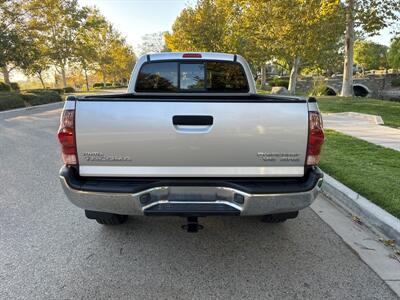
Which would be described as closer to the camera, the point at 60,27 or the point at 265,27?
the point at 265,27

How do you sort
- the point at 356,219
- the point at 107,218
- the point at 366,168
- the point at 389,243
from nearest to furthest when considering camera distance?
the point at 389,243 → the point at 107,218 → the point at 356,219 → the point at 366,168

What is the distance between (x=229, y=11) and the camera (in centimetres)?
2770

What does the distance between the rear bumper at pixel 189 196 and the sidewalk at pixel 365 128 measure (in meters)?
5.92

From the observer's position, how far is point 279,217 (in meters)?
3.43

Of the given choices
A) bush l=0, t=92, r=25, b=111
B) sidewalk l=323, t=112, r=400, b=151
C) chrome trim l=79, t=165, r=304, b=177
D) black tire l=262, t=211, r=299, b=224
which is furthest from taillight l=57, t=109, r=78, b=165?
bush l=0, t=92, r=25, b=111

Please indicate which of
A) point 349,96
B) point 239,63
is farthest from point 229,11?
point 239,63

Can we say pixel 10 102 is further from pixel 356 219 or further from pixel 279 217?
pixel 356 219

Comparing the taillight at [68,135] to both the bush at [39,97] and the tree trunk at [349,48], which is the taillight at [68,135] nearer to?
the tree trunk at [349,48]

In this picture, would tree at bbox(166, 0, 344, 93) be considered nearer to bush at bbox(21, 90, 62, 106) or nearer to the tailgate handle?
bush at bbox(21, 90, 62, 106)

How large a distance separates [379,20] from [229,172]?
61.3ft

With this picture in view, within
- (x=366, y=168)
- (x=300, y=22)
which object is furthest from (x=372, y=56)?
(x=366, y=168)

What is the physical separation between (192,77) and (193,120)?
7.64 ft

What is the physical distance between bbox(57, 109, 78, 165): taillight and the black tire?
210 centimetres

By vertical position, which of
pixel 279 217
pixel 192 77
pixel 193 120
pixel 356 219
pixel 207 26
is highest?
pixel 207 26
